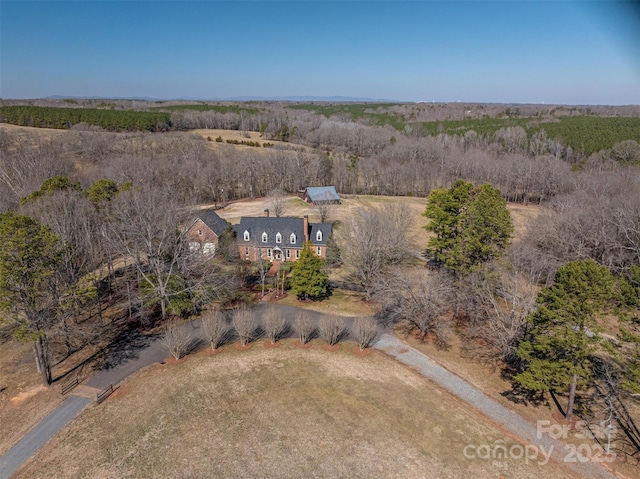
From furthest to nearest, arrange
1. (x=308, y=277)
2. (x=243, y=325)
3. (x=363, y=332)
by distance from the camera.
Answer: (x=308, y=277) < (x=243, y=325) < (x=363, y=332)

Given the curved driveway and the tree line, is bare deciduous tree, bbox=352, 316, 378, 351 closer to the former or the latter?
the curved driveway

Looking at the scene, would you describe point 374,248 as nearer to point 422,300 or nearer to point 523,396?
point 422,300

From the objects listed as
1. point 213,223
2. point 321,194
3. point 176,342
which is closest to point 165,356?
point 176,342

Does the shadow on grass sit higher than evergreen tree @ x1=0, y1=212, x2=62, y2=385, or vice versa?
evergreen tree @ x1=0, y1=212, x2=62, y2=385

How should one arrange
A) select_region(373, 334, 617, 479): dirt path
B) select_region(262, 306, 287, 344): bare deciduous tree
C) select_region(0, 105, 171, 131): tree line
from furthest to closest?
select_region(0, 105, 171, 131): tree line, select_region(262, 306, 287, 344): bare deciduous tree, select_region(373, 334, 617, 479): dirt path

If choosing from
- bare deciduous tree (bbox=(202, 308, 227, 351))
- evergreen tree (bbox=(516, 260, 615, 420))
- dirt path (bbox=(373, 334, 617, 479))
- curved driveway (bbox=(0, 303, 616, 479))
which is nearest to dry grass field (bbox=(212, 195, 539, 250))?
dirt path (bbox=(373, 334, 617, 479))

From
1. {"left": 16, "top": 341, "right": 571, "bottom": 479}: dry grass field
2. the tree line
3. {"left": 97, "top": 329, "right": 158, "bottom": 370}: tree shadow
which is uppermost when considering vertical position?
the tree line

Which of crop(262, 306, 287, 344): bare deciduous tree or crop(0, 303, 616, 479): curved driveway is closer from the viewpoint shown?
crop(0, 303, 616, 479): curved driveway

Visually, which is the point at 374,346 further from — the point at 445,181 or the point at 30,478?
the point at 445,181

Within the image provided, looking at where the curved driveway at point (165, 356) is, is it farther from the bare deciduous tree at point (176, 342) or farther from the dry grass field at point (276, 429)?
the bare deciduous tree at point (176, 342)
